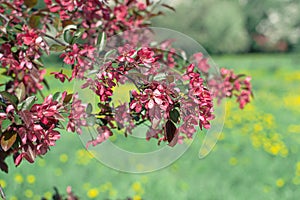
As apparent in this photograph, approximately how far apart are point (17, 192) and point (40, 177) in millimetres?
397

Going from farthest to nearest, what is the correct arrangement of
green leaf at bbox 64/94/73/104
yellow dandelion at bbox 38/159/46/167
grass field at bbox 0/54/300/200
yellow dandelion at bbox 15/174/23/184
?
yellow dandelion at bbox 38/159/46/167
yellow dandelion at bbox 15/174/23/184
grass field at bbox 0/54/300/200
green leaf at bbox 64/94/73/104

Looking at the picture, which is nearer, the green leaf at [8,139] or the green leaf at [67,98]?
the green leaf at [8,139]

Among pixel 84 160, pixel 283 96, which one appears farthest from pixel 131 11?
pixel 283 96

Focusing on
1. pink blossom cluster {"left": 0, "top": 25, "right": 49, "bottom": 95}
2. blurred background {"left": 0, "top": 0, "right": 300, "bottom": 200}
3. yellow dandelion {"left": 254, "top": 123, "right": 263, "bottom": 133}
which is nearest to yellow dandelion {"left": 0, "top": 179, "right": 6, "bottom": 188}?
blurred background {"left": 0, "top": 0, "right": 300, "bottom": 200}

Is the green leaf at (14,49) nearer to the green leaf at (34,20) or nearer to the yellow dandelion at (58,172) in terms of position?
the green leaf at (34,20)

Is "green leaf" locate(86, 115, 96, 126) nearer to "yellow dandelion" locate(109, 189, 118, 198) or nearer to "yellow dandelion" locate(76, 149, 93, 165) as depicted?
"yellow dandelion" locate(109, 189, 118, 198)

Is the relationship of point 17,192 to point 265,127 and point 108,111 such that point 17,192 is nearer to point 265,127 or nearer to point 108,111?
point 108,111

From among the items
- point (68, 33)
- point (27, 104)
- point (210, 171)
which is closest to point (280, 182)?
point (210, 171)

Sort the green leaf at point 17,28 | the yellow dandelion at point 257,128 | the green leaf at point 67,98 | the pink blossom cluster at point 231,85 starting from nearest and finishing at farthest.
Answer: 1. the green leaf at point 67,98
2. the green leaf at point 17,28
3. the pink blossom cluster at point 231,85
4. the yellow dandelion at point 257,128

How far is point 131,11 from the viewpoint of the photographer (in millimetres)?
2301

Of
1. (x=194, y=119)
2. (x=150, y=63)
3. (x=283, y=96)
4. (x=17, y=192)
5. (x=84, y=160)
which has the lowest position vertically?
(x=283, y=96)

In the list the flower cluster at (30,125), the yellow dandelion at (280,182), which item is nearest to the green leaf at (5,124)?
the flower cluster at (30,125)

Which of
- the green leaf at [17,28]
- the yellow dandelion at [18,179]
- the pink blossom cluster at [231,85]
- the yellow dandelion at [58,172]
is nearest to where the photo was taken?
the green leaf at [17,28]

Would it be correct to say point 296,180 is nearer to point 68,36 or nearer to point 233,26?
point 68,36
